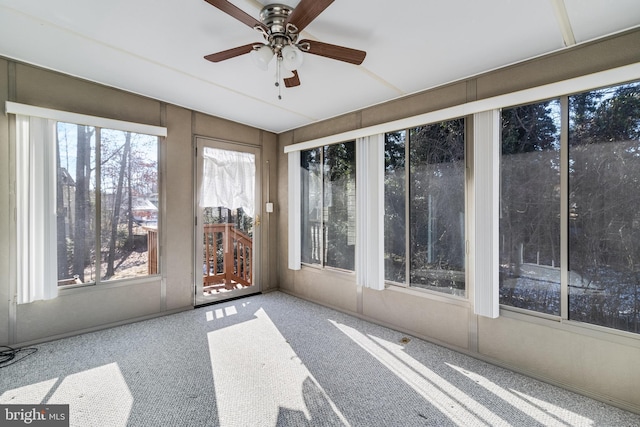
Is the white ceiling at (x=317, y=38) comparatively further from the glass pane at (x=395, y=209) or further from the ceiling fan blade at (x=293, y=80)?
the glass pane at (x=395, y=209)

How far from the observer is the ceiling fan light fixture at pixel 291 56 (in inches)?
70.0

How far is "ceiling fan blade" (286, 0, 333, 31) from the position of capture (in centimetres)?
139

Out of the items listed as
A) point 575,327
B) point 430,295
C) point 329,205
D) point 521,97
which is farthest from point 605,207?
point 329,205

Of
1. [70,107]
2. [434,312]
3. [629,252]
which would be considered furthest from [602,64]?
[70,107]

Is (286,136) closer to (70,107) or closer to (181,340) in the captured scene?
(70,107)

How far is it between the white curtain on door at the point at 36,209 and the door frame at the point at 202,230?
137cm

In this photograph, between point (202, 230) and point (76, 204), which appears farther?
point (202, 230)

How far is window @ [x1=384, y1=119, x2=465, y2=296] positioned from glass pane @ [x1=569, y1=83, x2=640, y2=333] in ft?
2.65

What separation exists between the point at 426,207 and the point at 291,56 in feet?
6.45

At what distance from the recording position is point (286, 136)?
454cm

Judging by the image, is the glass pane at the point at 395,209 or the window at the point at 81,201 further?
the glass pane at the point at 395,209

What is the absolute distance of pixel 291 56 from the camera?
1786 mm

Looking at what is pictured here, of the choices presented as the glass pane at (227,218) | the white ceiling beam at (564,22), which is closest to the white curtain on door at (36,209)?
the glass pane at (227,218)

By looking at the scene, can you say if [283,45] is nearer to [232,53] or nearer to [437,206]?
[232,53]
